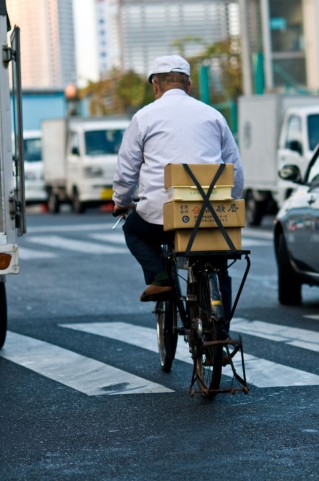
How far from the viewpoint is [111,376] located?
8594mm

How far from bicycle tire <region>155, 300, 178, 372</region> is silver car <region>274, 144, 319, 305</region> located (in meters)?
3.36

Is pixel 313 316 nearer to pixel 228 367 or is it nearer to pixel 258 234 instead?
pixel 228 367

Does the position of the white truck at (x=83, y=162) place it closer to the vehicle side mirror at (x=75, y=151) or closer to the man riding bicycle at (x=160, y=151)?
the vehicle side mirror at (x=75, y=151)

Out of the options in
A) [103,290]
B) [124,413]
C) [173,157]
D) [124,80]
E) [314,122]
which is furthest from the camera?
Result: [124,80]

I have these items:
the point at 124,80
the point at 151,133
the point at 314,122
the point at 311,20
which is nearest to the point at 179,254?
the point at 151,133

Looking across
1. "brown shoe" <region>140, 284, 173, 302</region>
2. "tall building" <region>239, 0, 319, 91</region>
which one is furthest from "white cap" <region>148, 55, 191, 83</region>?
"tall building" <region>239, 0, 319, 91</region>

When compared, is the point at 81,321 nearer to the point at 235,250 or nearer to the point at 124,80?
the point at 235,250

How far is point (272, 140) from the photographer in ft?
83.8

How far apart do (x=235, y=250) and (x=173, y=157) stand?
74 cm

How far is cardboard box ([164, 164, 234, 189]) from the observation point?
755 cm

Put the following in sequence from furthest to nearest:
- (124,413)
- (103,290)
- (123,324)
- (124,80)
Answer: (124,80)
(103,290)
(123,324)
(124,413)

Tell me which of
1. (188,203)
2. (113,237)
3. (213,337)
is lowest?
(113,237)

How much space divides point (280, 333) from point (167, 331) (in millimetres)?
2232

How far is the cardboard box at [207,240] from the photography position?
7594 millimetres
